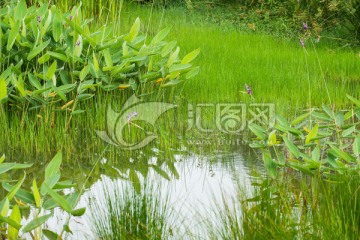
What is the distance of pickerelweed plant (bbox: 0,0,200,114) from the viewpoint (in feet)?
13.5

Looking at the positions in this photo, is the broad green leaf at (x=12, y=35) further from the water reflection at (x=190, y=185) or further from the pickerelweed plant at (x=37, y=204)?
the pickerelweed plant at (x=37, y=204)

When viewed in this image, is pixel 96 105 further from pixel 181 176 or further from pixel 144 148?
pixel 181 176

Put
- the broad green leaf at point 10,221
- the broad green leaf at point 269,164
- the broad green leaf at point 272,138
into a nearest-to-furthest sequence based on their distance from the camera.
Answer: the broad green leaf at point 10,221 < the broad green leaf at point 269,164 < the broad green leaf at point 272,138

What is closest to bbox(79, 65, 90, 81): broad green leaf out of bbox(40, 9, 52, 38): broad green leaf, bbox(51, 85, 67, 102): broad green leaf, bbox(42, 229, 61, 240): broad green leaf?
bbox(51, 85, 67, 102): broad green leaf

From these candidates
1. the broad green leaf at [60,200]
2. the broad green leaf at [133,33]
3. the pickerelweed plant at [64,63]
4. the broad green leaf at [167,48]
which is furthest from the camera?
the broad green leaf at [167,48]

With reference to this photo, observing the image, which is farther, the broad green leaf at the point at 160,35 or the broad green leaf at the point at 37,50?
the broad green leaf at the point at 160,35

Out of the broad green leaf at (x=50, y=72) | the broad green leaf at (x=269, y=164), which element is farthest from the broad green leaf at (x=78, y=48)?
the broad green leaf at (x=269, y=164)

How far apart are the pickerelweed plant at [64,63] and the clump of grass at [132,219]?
4.49 ft

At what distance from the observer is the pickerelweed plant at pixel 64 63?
410 cm

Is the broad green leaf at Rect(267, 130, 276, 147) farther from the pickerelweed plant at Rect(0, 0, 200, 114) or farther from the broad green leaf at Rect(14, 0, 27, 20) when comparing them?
the broad green leaf at Rect(14, 0, 27, 20)

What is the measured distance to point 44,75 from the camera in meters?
4.11

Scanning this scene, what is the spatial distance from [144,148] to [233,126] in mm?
674

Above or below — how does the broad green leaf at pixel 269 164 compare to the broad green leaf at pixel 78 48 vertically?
below

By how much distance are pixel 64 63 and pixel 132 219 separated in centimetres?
195
